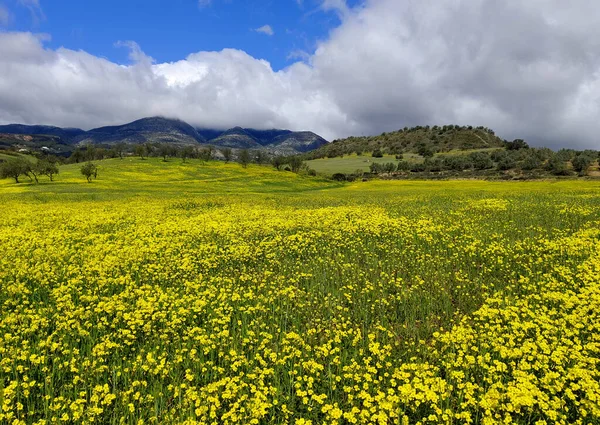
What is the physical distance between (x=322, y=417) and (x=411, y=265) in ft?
27.1

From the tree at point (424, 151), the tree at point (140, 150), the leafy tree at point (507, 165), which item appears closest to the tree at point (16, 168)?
the tree at point (140, 150)

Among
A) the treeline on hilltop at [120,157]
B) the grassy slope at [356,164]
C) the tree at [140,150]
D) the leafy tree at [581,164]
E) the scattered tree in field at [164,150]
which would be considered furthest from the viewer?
the grassy slope at [356,164]

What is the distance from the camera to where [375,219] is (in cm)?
2062

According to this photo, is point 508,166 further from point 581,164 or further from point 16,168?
point 16,168

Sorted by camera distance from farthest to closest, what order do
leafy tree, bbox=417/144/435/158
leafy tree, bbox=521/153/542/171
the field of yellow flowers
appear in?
leafy tree, bbox=417/144/435/158 → leafy tree, bbox=521/153/542/171 → the field of yellow flowers

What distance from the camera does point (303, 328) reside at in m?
8.16

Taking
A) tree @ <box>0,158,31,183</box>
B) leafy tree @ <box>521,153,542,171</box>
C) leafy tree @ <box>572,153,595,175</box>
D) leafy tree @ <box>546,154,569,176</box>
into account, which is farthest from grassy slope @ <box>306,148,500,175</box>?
tree @ <box>0,158,31,183</box>

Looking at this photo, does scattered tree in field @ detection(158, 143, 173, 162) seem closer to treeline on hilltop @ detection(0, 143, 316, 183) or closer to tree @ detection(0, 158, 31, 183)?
treeline on hilltop @ detection(0, 143, 316, 183)

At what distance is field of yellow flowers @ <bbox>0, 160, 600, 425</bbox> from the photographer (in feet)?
17.7

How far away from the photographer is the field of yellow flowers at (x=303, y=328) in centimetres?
540

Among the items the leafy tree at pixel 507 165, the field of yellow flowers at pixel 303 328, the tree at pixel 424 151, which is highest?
the tree at pixel 424 151

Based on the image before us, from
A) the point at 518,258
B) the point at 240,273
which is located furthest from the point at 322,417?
the point at 518,258

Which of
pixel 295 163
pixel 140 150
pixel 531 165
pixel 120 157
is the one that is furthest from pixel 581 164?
pixel 120 157

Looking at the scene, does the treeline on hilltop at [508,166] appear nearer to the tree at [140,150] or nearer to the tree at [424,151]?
the tree at [424,151]
